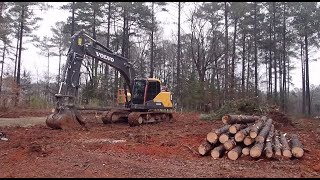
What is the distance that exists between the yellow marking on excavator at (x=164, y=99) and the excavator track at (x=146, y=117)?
663 millimetres

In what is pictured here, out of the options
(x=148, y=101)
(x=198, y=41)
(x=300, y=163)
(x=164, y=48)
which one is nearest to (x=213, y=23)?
(x=198, y=41)

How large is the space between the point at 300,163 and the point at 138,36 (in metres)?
30.1

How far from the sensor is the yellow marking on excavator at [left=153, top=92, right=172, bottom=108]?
→ 58.1 feet

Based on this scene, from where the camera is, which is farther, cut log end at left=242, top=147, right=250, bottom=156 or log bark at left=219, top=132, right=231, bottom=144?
log bark at left=219, top=132, right=231, bottom=144

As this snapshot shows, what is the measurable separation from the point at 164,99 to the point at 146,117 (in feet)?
4.84

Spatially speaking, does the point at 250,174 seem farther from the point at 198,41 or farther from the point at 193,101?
the point at 198,41

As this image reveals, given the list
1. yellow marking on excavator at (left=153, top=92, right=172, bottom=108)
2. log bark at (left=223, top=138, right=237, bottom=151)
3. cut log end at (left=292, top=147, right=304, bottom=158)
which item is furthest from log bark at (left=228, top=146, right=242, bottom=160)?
yellow marking on excavator at (left=153, top=92, right=172, bottom=108)

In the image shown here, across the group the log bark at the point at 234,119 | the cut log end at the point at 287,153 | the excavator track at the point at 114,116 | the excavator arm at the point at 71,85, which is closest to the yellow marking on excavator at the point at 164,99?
the excavator track at the point at 114,116

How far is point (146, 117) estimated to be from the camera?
17.2 m

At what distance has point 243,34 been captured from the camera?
125ft

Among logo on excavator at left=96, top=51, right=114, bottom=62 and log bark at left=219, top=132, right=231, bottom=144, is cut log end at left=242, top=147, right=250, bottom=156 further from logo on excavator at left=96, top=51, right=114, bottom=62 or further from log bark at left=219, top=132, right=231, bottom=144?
logo on excavator at left=96, top=51, right=114, bottom=62

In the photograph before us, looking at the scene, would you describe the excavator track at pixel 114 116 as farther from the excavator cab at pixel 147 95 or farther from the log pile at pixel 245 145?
the log pile at pixel 245 145

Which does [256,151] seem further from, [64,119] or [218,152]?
[64,119]

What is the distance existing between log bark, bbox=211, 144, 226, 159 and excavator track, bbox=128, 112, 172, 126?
7.92 m
